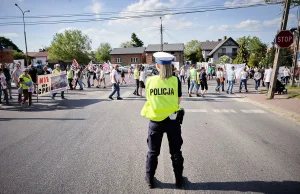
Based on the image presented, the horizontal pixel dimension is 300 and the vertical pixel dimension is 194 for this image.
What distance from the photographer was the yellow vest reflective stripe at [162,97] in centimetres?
297

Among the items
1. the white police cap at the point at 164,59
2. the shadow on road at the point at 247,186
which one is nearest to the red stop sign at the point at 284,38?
the shadow on road at the point at 247,186

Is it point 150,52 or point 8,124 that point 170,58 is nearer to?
point 8,124

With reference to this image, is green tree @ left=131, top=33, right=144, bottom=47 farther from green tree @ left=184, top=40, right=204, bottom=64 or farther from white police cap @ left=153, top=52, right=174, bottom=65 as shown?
white police cap @ left=153, top=52, right=174, bottom=65

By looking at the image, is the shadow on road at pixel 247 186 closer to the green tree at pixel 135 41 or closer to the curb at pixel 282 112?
the curb at pixel 282 112

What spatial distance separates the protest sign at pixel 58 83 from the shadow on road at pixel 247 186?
10.2 m

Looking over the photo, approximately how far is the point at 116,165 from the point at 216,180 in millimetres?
1765

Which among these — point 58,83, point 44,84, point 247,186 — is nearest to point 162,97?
point 247,186

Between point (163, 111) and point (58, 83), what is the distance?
1064 centimetres

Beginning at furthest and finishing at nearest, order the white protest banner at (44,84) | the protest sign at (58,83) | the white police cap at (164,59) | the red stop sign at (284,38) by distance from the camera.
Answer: the protest sign at (58,83) → the white protest banner at (44,84) → the red stop sign at (284,38) → the white police cap at (164,59)

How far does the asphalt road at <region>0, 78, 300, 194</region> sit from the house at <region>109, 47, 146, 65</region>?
65.1 m

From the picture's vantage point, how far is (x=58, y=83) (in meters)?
11.9

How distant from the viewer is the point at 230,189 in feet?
9.89

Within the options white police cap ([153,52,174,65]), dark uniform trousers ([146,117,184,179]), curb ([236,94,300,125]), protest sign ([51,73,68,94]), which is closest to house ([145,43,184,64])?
protest sign ([51,73,68,94])

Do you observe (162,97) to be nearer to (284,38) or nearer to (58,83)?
(284,38)
